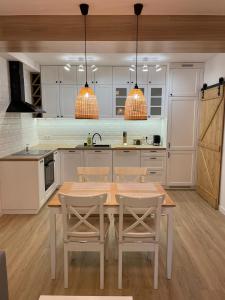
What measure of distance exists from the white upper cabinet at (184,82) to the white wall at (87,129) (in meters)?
0.87

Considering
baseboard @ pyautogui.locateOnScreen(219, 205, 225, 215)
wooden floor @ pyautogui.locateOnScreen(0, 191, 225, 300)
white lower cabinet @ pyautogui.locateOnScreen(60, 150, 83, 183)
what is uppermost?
white lower cabinet @ pyautogui.locateOnScreen(60, 150, 83, 183)

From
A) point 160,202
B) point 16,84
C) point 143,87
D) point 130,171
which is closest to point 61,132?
point 16,84

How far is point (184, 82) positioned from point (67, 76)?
95.3 inches

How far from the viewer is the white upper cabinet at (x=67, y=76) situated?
485 cm

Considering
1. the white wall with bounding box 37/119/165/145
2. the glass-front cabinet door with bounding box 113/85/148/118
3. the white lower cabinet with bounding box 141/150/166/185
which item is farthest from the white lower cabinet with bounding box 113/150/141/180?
→ the glass-front cabinet door with bounding box 113/85/148/118

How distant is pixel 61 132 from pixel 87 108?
332cm

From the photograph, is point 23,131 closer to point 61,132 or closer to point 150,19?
point 61,132

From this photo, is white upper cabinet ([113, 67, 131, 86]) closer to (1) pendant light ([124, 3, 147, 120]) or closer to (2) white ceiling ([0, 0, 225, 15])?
(2) white ceiling ([0, 0, 225, 15])

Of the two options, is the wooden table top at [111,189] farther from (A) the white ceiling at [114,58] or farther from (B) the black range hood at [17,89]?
(A) the white ceiling at [114,58]

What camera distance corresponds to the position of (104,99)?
4.96 m

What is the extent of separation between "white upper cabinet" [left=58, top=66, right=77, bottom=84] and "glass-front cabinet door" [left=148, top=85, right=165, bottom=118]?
165 centimetres

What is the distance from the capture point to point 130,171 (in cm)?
309

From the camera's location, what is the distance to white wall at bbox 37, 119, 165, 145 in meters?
5.36

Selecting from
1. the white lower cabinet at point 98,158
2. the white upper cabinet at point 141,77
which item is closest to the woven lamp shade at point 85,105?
the white lower cabinet at point 98,158
